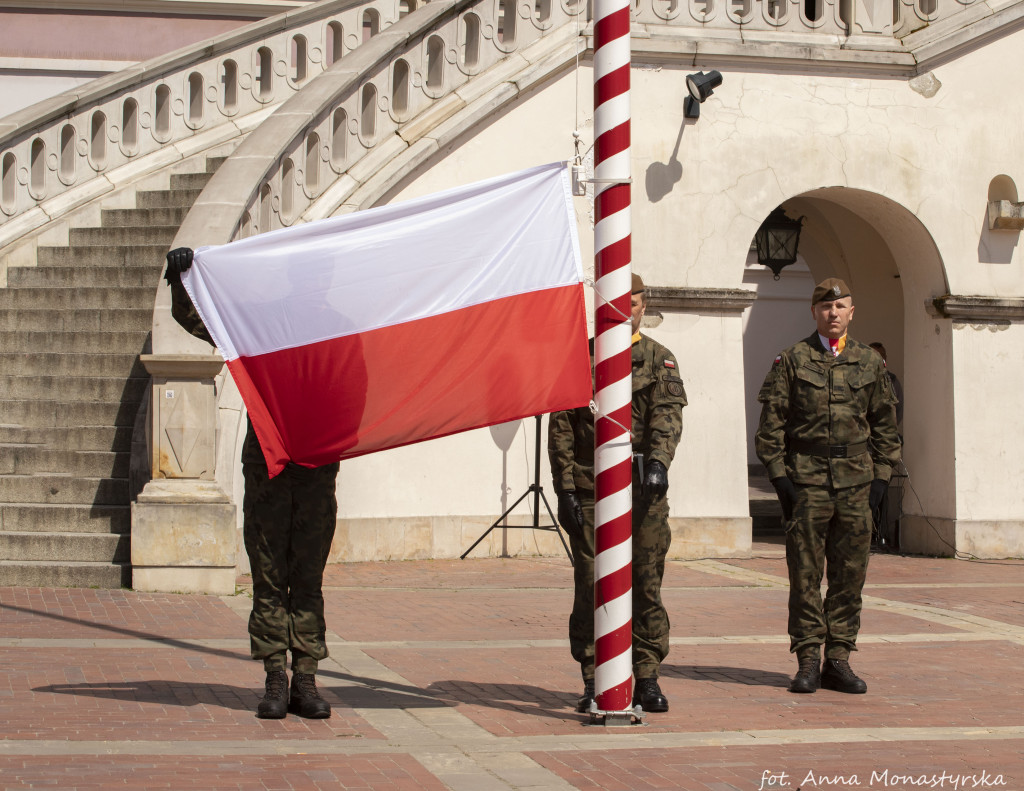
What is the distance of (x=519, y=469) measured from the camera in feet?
42.0

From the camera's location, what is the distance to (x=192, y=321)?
639 centimetres

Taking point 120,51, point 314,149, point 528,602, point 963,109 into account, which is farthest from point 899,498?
point 120,51

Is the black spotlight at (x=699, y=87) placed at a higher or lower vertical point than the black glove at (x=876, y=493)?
higher

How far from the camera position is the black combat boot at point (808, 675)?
7.09 metres

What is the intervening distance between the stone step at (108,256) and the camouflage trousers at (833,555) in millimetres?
7314

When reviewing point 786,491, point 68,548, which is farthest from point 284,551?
point 68,548

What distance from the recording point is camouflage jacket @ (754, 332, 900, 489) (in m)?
7.33

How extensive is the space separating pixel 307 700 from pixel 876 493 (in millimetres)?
3033

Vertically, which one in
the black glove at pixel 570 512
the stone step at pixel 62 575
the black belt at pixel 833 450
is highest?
the black belt at pixel 833 450

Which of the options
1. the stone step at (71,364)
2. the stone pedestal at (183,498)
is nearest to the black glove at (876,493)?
the stone pedestal at (183,498)

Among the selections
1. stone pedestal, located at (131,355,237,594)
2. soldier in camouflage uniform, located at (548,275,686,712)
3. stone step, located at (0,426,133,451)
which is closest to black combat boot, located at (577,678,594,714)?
soldier in camouflage uniform, located at (548,275,686,712)

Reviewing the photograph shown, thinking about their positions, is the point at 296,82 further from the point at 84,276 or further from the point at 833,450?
the point at 833,450

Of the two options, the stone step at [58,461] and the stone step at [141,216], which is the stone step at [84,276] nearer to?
the stone step at [141,216]

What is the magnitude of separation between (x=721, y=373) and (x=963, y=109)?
350 centimetres
